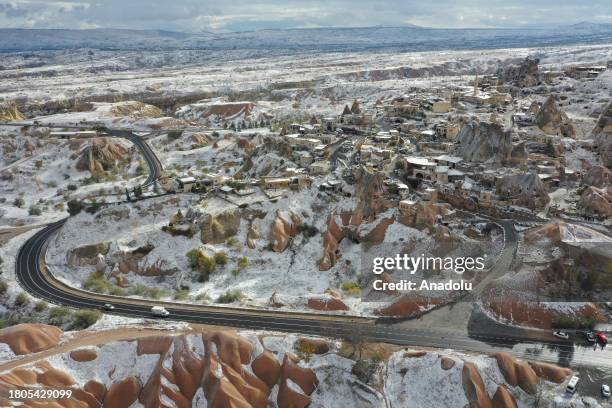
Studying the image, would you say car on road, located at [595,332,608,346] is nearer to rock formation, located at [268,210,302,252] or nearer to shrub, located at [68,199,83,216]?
rock formation, located at [268,210,302,252]

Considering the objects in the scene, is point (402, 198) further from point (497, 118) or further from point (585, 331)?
point (497, 118)

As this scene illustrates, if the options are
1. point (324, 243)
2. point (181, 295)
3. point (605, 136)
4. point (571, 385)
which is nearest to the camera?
point (571, 385)

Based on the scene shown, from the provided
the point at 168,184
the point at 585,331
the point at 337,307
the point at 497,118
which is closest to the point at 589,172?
the point at 497,118

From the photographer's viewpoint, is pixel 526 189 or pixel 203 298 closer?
pixel 203 298

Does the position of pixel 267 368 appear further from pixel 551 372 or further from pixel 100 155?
pixel 100 155

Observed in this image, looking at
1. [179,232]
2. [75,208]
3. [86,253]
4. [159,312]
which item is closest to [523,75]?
[179,232]

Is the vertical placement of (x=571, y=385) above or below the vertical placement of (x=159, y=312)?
above
